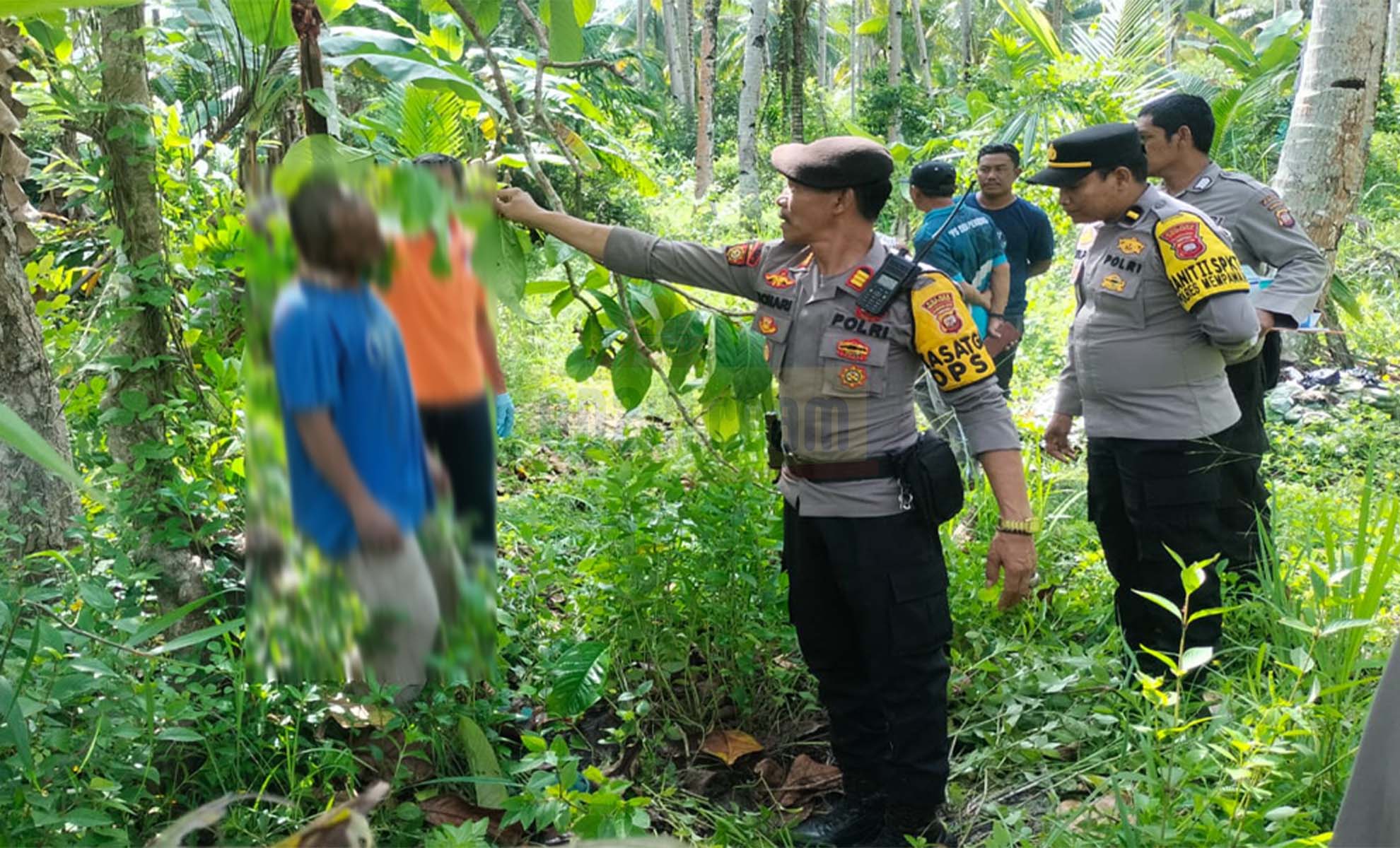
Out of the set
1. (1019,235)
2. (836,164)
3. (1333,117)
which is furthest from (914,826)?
(1333,117)

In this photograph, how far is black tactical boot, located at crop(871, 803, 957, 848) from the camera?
2420mm

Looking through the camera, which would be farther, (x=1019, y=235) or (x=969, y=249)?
(x=1019, y=235)

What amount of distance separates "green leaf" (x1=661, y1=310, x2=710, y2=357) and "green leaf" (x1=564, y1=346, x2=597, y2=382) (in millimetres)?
185

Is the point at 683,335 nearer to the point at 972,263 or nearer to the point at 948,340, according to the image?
the point at 948,340

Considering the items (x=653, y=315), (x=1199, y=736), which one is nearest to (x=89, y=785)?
(x=653, y=315)

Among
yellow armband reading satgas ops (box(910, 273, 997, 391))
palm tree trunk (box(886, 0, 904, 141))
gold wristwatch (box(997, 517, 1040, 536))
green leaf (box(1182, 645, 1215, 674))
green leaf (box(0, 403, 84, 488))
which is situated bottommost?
green leaf (box(1182, 645, 1215, 674))

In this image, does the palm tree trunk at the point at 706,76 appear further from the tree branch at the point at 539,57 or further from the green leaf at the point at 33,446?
the green leaf at the point at 33,446

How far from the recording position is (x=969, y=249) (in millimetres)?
4246

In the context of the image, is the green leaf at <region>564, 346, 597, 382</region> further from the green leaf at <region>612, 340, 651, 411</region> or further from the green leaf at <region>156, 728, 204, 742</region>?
the green leaf at <region>156, 728, 204, 742</region>

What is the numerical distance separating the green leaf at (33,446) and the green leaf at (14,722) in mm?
801

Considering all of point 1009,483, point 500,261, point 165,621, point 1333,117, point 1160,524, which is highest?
point 1333,117

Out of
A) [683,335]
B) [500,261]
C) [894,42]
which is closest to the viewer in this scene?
[500,261]

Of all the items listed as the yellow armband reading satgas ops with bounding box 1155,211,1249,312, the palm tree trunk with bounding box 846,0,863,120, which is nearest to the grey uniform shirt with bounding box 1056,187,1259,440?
the yellow armband reading satgas ops with bounding box 1155,211,1249,312

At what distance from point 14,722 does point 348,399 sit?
0.98 metres
